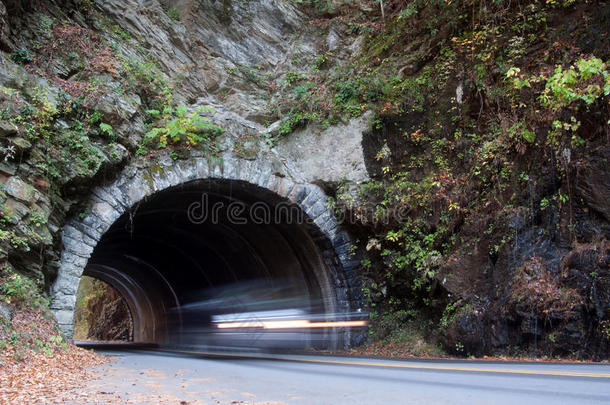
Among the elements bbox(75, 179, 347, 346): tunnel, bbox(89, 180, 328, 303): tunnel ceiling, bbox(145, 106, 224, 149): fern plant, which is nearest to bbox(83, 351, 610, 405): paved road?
bbox(75, 179, 347, 346): tunnel

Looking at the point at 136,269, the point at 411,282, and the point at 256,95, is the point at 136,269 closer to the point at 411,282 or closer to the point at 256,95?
the point at 256,95

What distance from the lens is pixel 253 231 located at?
1545 cm

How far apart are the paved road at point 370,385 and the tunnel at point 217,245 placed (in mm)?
6169

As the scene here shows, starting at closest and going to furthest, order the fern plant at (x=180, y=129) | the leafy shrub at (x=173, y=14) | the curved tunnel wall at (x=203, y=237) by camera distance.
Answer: the curved tunnel wall at (x=203, y=237), the fern plant at (x=180, y=129), the leafy shrub at (x=173, y=14)

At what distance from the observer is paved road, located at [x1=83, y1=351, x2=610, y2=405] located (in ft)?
Answer: 14.1

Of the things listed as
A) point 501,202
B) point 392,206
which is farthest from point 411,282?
point 501,202

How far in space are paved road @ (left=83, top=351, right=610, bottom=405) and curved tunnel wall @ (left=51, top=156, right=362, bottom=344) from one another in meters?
4.59

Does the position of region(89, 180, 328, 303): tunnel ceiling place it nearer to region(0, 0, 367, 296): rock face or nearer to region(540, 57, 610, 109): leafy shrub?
region(0, 0, 367, 296): rock face

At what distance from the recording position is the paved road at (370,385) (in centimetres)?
431

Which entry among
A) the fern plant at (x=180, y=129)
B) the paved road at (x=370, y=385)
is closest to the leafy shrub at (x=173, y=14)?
the fern plant at (x=180, y=129)

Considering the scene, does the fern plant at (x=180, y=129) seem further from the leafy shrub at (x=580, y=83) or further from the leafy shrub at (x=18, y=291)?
the leafy shrub at (x=580, y=83)

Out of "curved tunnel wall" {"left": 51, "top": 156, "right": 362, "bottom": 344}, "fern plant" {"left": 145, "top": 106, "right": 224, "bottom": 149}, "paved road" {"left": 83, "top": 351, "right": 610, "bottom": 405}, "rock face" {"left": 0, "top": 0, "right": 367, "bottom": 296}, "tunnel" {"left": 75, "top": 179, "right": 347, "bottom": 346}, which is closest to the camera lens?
"paved road" {"left": 83, "top": 351, "right": 610, "bottom": 405}

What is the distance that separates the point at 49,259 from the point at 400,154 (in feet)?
30.5

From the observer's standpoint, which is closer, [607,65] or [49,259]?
[607,65]
